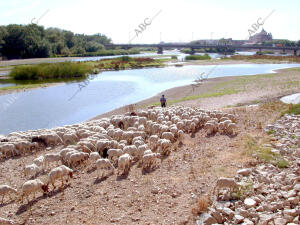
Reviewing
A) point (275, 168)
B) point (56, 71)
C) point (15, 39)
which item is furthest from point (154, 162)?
point (15, 39)

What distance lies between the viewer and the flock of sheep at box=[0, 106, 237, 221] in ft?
29.0

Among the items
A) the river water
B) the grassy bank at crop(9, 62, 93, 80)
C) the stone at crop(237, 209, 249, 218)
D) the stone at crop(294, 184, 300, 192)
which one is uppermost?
the grassy bank at crop(9, 62, 93, 80)

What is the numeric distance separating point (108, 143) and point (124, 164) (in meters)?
1.80

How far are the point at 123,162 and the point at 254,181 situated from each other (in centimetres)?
393

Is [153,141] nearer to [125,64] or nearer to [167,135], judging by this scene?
[167,135]

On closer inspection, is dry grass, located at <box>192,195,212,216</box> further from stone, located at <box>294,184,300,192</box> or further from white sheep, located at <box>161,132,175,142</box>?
white sheep, located at <box>161,132,175,142</box>

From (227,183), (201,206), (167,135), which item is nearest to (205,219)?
(201,206)

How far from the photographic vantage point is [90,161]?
9.95m

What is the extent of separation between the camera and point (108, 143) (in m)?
10.5

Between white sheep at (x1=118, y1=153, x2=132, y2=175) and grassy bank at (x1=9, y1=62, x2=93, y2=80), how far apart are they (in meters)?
38.2

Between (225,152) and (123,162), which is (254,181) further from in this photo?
(123,162)

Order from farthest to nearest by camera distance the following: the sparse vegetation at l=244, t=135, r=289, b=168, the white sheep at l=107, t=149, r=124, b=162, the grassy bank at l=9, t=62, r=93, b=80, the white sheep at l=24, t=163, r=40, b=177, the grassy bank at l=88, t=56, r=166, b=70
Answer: the grassy bank at l=88, t=56, r=166, b=70
the grassy bank at l=9, t=62, r=93, b=80
the white sheep at l=107, t=149, r=124, b=162
the white sheep at l=24, t=163, r=40, b=177
the sparse vegetation at l=244, t=135, r=289, b=168

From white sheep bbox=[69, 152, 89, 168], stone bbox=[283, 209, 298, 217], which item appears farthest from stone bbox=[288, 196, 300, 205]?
white sheep bbox=[69, 152, 89, 168]

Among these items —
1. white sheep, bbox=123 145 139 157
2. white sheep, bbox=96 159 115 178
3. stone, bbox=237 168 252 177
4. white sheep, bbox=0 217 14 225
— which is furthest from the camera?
white sheep, bbox=123 145 139 157
